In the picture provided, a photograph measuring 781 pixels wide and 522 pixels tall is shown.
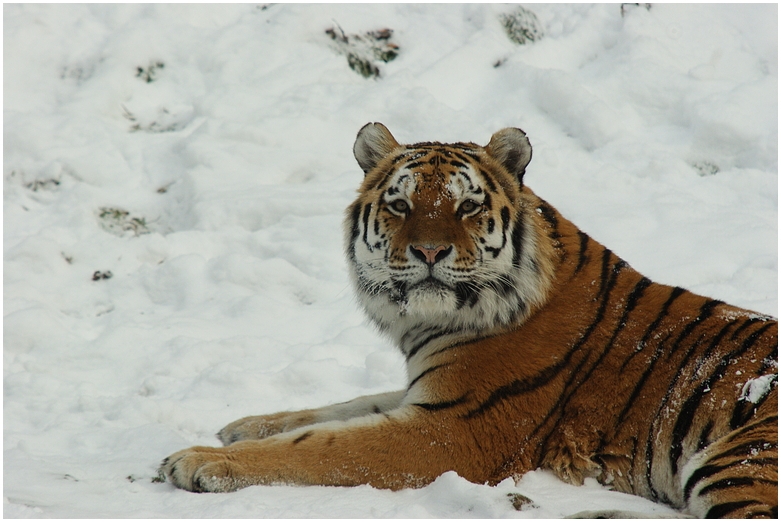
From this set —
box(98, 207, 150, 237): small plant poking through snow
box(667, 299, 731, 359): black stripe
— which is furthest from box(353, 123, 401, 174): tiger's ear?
box(98, 207, 150, 237): small plant poking through snow

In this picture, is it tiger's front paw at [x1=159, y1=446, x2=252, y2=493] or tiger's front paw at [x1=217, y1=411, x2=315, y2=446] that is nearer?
tiger's front paw at [x1=159, y1=446, x2=252, y2=493]

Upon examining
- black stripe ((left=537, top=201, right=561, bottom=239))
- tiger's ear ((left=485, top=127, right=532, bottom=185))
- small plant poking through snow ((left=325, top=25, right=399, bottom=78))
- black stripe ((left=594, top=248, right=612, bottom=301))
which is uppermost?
small plant poking through snow ((left=325, top=25, right=399, bottom=78))

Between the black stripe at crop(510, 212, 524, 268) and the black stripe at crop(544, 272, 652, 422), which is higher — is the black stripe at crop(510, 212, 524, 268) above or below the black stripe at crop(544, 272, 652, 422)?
above

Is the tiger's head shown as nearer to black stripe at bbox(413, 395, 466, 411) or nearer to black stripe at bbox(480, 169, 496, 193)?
black stripe at bbox(480, 169, 496, 193)

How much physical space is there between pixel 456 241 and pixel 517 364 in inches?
18.7

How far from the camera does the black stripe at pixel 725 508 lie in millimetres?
2101

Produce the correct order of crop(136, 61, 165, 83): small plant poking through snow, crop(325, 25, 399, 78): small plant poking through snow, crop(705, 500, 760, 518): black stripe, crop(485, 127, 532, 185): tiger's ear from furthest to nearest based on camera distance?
crop(325, 25, 399, 78): small plant poking through snow < crop(136, 61, 165, 83): small plant poking through snow < crop(485, 127, 532, 185): tiger's ear < crop(705, 500, 760, 518): black stripe

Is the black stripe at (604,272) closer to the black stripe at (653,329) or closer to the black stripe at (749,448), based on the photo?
the black stripe at (653,329)

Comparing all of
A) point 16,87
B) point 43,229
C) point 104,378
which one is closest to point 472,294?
point 104,378

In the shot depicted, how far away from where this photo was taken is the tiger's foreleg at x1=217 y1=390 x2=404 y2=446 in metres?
3.17

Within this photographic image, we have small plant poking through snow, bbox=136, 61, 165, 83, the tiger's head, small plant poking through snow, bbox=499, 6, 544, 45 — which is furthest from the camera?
Answer: small plant poking through snow, bbox=499, 6, 544, 45

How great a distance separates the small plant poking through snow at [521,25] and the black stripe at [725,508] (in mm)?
5732

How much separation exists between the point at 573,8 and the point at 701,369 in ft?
18.4

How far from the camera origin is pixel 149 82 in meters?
6.82
